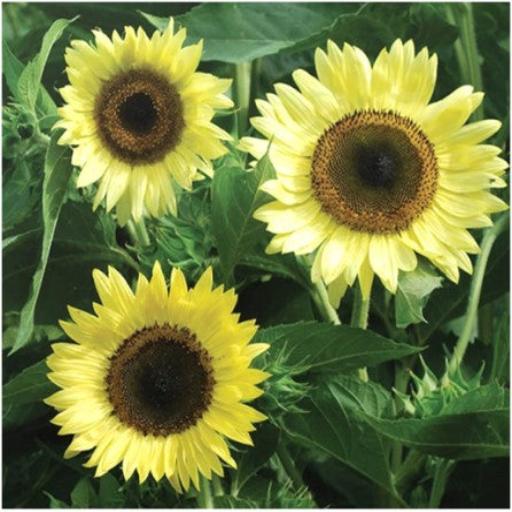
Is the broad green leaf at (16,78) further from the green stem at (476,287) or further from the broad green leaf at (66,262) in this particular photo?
the green stem at (476,287)

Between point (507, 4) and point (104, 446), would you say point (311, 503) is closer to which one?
point (104, 446)

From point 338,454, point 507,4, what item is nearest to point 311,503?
point 338,454

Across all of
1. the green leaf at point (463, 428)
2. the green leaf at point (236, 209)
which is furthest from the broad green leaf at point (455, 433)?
the green leaf at point (236, 209)

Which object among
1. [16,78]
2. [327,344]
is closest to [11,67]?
[16,78]

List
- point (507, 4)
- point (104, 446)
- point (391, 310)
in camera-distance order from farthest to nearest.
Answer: point (507, 4)
point (391, 310)
point (104, 446)

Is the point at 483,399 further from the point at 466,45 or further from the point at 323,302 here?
the point at 466,45

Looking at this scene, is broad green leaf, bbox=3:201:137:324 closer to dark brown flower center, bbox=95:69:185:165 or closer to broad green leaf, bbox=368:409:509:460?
dark brown flower center, bbox=95:69:185:165
